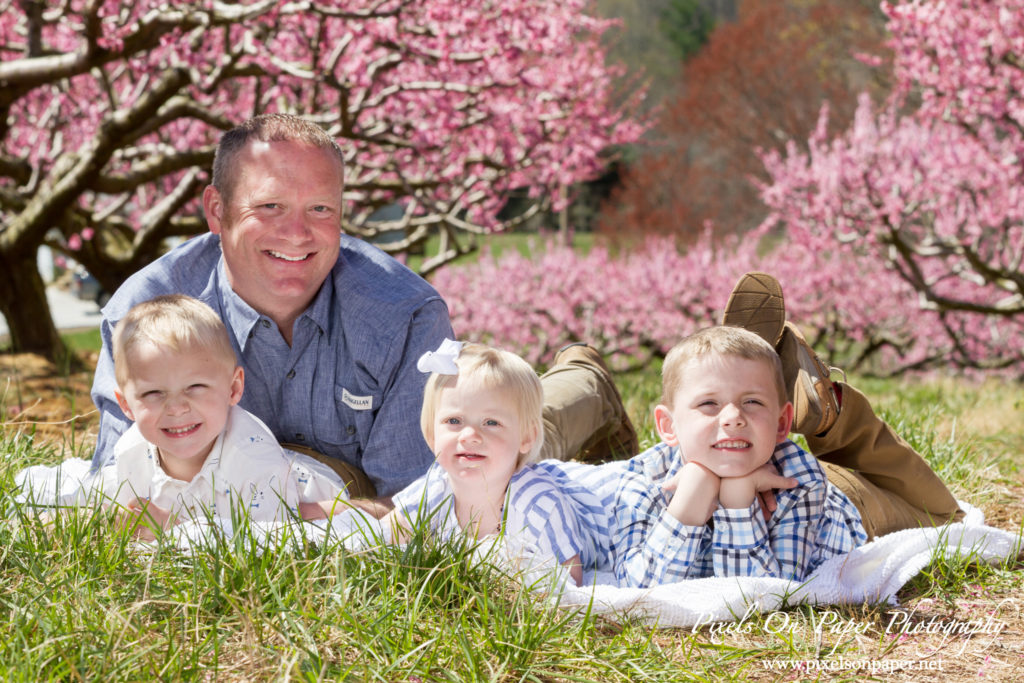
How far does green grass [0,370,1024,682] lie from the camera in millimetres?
1900

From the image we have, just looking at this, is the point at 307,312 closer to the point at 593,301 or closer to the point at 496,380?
the point at 496,380

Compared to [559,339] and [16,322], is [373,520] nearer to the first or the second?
[16,322]

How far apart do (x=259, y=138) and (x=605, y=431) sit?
1872 millimetres

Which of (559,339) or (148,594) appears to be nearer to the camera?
(148,594)

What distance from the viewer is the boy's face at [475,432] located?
8.46 ft

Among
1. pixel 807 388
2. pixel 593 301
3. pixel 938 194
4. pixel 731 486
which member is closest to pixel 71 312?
pixel 593 301

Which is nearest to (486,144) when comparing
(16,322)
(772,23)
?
(16,322)

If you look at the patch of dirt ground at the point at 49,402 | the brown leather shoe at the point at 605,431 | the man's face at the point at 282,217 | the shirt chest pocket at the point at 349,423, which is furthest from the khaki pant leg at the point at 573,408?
the patch of dirt ground at the point at 49,402

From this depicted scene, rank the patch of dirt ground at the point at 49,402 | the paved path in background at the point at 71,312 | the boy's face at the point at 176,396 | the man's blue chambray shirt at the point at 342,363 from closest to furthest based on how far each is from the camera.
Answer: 1. the boy's face at the point at 176,396
2. the man's blue chambray shirt at the point at 342,363
3. the patch of dirt ground at the point at 49,402
4. the paved path in background at the point at 71,312

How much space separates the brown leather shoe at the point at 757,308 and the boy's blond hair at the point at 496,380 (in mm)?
792

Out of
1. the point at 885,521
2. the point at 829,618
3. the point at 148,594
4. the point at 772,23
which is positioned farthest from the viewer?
the point at 772,23

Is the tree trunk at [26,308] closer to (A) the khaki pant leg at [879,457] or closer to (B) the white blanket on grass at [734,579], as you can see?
(B) the white blanket on grass at [734,579]

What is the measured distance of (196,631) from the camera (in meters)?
1.91

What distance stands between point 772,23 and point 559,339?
10.9 metres
